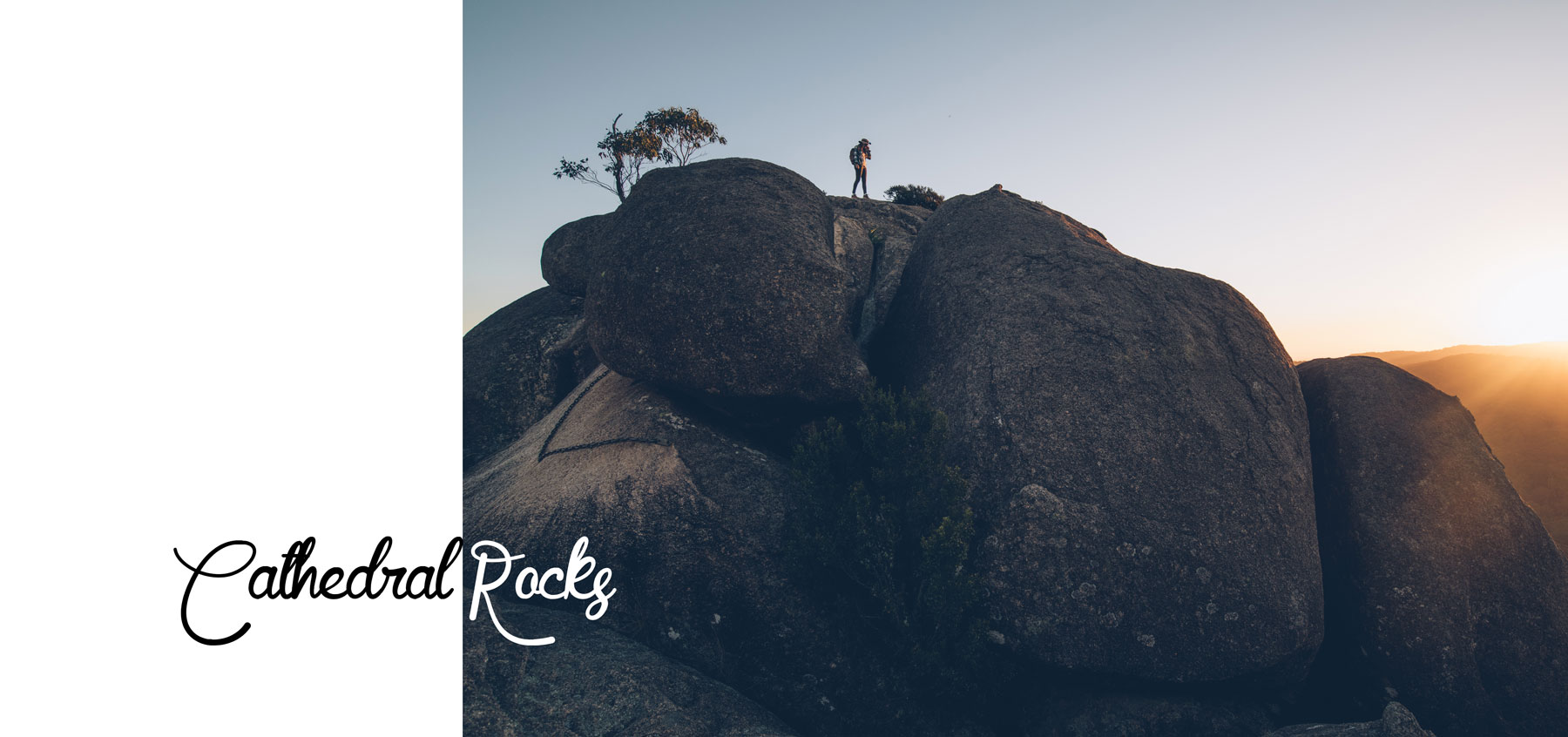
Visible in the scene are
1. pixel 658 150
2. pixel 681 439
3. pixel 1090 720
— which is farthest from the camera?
pixel 658 150

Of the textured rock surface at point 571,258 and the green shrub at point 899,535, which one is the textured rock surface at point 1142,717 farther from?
the textured rock surface at point 571,258

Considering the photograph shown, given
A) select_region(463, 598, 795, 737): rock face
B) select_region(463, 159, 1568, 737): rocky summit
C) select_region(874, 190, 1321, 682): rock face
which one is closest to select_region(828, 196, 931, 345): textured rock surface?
select_region(874, 190, 1321, 682): rock face

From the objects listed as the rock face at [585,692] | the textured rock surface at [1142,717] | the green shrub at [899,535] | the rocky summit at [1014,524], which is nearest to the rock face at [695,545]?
the rocky summit at [1014,524]

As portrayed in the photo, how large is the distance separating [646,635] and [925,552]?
4217mm

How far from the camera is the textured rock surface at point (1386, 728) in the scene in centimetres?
741

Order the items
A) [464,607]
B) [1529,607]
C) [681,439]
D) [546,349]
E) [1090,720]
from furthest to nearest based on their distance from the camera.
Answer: [546,349]
[681,439]
[1529,607]
[1090,720]
[464,607]

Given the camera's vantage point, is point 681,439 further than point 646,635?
Yes

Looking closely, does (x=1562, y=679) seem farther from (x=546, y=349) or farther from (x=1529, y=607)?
(x=546, y=349)

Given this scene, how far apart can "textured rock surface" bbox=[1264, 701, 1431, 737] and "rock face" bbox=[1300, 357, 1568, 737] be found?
3262mm

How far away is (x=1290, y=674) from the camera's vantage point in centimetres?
1038

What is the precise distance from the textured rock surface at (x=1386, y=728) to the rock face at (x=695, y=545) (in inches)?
208

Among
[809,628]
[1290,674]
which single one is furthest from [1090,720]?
[809,628]

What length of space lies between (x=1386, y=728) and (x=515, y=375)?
19.1 metres

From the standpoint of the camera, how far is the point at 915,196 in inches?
1054
